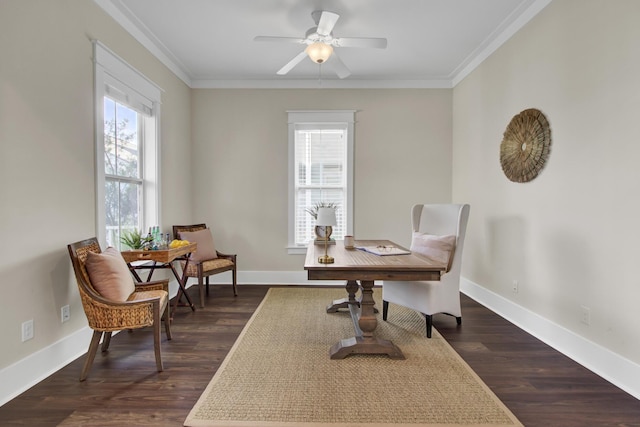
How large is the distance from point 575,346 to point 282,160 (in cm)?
369

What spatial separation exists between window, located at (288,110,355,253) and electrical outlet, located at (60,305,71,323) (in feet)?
8.71

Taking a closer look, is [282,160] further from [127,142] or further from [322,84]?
[127,142]

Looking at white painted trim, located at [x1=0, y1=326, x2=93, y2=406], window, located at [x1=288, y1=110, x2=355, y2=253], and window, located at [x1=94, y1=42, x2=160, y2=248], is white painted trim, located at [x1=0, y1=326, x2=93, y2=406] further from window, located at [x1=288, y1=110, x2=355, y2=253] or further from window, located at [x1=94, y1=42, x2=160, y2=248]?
window, located at [x1=288, y1=110, x2=355, y2=253]

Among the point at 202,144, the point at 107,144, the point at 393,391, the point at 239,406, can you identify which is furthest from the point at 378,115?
the point at 239,406

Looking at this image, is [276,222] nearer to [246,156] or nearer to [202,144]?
[246,156]

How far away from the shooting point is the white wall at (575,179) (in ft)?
6.72

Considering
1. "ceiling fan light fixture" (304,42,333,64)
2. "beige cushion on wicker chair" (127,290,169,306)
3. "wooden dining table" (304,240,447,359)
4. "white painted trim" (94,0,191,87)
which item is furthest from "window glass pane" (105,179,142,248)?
"ceiling fan light fixture" (304,42,333,64)

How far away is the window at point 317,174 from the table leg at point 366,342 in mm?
2185

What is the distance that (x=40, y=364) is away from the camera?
6.97 ft

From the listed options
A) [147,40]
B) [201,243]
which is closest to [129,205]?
[201,243]

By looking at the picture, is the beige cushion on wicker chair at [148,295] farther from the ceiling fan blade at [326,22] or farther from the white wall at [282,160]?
the ceiling fan blade at [326,22]

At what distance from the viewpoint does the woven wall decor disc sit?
8.97ft

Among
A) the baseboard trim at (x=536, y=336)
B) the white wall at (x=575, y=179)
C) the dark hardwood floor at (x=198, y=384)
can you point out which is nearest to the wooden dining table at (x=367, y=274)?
the dark hardwood floor at (x=198, y=384)

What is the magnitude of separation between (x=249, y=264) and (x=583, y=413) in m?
3.76
